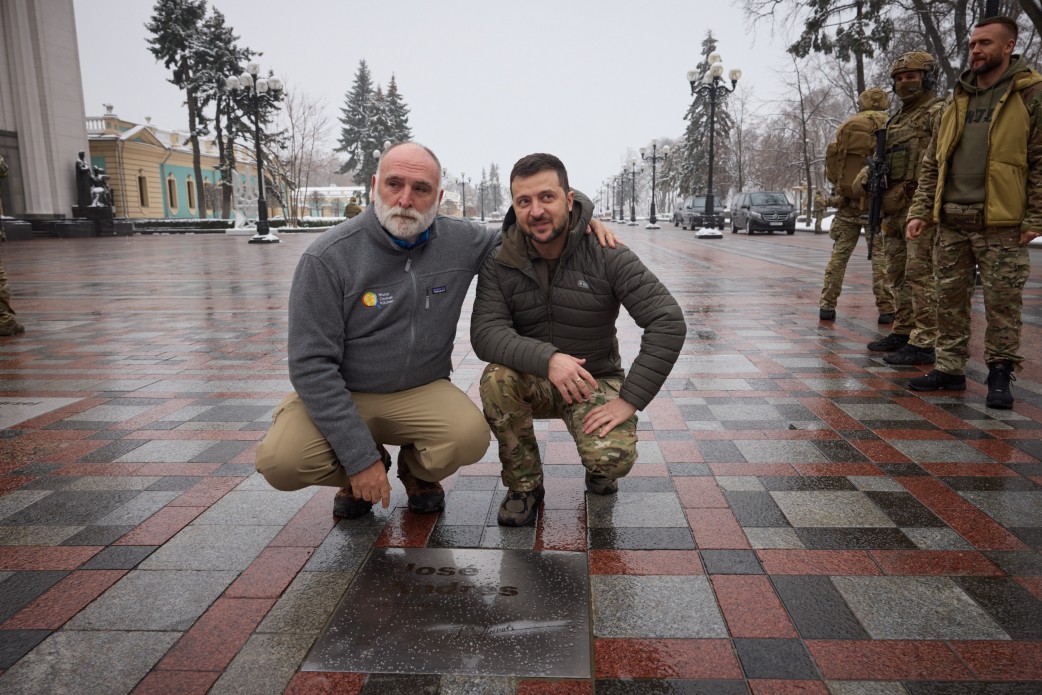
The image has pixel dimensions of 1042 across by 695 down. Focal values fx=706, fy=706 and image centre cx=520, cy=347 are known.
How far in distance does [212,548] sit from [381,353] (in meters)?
1.01

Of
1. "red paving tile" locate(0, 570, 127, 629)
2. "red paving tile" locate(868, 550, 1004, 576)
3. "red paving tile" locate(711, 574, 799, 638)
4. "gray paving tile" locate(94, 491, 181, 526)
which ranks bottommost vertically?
"red paving tile" locate(0, 570, 127, 629)

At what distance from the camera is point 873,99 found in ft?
23.1

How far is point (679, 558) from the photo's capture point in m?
2.65

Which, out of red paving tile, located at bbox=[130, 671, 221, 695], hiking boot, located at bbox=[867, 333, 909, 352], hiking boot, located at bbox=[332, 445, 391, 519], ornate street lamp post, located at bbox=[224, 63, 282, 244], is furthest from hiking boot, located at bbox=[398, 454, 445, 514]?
ornate street lamp post, located at bbox=[224, 63, 282, 244]

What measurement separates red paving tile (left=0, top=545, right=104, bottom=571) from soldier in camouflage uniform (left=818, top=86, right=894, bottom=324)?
6.53m

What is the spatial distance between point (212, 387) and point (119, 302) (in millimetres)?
5998

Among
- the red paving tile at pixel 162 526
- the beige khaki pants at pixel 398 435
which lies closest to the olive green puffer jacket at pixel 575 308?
the beige khaki pants at pixel 398 435

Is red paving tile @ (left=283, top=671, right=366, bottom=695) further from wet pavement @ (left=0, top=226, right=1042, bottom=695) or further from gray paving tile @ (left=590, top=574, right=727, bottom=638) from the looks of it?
gray paving tile @ (left=590, top=574, right=727, bottom=638)

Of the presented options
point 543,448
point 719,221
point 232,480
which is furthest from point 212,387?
point 719,221

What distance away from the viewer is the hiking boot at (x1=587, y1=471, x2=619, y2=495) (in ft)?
10.6

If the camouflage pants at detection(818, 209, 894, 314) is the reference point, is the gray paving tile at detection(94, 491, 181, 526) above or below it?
below

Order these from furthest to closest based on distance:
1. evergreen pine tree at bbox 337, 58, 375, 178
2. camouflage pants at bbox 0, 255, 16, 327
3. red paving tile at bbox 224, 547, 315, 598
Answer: evergreen pine tree at bbox 337, 58, 375, 178 → camouflage pants at bbox 0, 255, 16, 327 → red paving tile at bbox 224, 547, 315, 598

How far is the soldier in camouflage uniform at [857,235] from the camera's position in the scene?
6941 millimetres

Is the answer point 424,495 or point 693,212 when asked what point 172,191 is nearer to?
point 693,212
